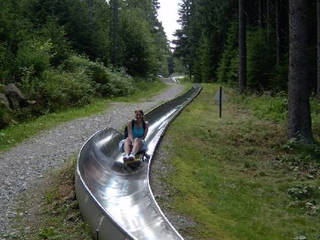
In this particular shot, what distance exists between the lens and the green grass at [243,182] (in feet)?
25.3

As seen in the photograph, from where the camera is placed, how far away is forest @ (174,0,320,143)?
13.8m

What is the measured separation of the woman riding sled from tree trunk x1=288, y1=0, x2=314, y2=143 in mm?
4954

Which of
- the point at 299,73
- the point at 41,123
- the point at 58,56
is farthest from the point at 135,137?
the point at 58,56

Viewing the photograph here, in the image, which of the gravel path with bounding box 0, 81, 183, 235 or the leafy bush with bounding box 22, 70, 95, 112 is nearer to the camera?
the gravel path with bounding box 0, 81, 183, 235

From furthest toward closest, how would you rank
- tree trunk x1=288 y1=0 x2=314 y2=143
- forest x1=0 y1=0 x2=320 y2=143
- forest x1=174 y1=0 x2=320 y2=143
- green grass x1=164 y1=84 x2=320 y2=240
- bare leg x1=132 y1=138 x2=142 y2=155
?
1. forest x1=0 y1=0 x2=320 y2=143
2. forest x1=174 y1=0 x2=320 y2=143
3. tree trunk x1=288 y1=0 x2=314 y2=143
4. bare leg x1=132 y1=138 x2=142 y2=155
5. green grass x1=164 y1=84 x2=320 y2=240

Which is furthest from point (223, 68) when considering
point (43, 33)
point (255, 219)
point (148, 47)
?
point (255, 219)

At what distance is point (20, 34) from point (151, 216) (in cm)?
1681

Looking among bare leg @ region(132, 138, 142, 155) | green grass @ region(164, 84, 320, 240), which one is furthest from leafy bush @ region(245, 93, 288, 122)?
bare leg @ region(132, 138, 142, 155)

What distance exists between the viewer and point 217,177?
10695 millimetres

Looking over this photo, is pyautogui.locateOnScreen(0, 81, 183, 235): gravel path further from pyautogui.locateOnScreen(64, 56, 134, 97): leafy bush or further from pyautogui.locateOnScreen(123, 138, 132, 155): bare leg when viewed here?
pyautogui.locateOnScreen(64, 56, 134, 97): leafy bush

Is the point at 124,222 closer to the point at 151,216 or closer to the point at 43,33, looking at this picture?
the point at 151,216

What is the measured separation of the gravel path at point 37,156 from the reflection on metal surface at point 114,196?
1110 millimetres

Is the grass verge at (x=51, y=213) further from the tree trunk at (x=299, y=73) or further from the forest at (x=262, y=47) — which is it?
the forest at (x=262, y=47)

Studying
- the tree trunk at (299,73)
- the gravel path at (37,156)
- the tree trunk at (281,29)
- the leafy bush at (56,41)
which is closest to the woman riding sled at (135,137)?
the gravel path at (37,156)
